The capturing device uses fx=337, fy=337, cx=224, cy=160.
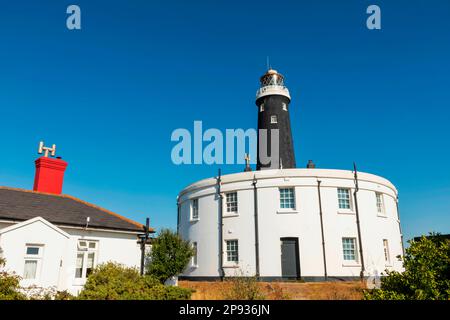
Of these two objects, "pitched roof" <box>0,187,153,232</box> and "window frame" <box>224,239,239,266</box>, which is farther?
"window frame" <box>224,239,239,266</box>

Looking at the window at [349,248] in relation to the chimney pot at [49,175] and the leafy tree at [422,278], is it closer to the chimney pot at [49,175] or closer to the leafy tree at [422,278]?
the leafy tree at [422,278]

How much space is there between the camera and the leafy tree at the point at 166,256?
19.6 meters

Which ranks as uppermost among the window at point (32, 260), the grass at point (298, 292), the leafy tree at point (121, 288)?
the window at point (32, 260)

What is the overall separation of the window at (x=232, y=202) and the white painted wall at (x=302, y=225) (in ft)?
1.44

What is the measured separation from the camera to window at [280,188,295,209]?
22.8 m

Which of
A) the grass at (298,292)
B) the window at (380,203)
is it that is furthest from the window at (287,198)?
the window at (380,203)

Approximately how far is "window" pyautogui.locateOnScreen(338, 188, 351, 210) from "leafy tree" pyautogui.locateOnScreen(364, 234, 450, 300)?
49.0ft

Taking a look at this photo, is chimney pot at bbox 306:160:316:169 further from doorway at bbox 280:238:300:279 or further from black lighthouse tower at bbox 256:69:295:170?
doorway at bbox 280:238:300:279

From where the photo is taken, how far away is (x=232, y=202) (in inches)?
952

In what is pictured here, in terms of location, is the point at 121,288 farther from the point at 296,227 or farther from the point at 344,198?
the point at 344,198

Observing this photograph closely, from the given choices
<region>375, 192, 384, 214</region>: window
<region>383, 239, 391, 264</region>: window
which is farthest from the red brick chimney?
<region>383, 239, 391, 264</region>: window

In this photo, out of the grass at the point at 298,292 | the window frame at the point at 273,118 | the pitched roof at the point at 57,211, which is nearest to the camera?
the pitched roof at the point at 57,211

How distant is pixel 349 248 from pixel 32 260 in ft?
59.8

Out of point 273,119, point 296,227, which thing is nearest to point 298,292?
point 296,227
